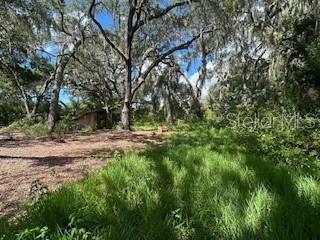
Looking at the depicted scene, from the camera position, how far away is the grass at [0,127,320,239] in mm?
2230

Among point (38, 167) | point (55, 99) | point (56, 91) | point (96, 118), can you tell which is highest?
point (56, 91)

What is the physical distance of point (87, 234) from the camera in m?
2.15

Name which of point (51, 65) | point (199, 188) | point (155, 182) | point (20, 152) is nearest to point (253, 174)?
point (199, 188)

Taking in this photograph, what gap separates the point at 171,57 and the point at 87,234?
17177 millimetres

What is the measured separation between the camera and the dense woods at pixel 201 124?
2.46 m

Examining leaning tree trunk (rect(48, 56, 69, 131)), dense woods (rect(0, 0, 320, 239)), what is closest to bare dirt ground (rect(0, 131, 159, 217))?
dense woods (rect(0, 0, 320, 239))

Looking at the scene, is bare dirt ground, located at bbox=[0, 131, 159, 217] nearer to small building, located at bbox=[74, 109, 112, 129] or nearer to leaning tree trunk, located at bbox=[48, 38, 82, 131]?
leaning tree trunk, located at bbox=[48, 38, 82, 131]

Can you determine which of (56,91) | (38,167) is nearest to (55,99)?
(56,91)

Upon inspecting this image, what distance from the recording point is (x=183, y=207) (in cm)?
283

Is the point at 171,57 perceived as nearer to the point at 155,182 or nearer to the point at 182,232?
the point at 155,182

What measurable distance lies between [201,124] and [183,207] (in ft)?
30.5

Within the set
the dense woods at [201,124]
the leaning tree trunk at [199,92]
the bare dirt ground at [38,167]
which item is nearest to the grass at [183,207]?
the dense woods at [201,124]

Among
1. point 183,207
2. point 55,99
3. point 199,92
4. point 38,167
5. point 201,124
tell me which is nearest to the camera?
point 183,207

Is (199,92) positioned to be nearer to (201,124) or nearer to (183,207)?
(201,124)
